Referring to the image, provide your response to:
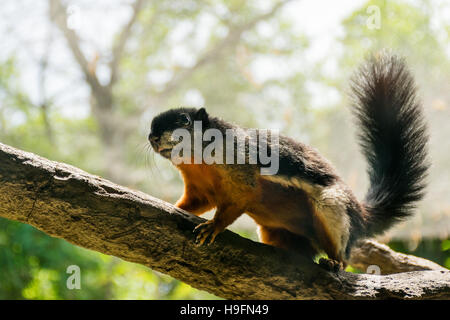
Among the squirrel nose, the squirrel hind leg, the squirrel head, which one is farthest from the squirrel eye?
the squirrel hind leg

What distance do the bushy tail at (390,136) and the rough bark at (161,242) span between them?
662mm

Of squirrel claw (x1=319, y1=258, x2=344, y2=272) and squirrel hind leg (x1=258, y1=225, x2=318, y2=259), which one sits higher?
squirrel hind leg (x1=258, y1=225, x2=318, y2=259)

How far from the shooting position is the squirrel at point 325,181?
2.19 m

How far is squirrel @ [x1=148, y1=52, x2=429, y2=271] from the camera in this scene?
7.17 ft

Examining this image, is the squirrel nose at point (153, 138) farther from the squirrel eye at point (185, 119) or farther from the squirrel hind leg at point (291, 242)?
the squirrel hind leg at point (291, 242)

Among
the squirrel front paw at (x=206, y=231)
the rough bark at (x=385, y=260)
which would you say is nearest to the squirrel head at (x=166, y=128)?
the squirrel front paw at (x=206, y=231)

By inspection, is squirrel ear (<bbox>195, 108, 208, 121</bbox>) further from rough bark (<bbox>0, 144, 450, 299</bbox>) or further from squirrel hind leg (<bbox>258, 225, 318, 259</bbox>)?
squirrel hind leg (<bbox>258, 225, 318, 259</bbox>)

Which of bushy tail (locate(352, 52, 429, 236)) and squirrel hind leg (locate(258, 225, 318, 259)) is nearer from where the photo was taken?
squirrel hind leg (locate(258, 225, 318, 259))

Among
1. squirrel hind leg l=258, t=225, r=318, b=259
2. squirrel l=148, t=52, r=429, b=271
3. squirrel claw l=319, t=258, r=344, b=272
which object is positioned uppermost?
→ squirrel l=148, t=52, r=429, b=271

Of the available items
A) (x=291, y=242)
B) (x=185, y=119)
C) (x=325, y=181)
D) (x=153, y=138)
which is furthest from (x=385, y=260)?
(x=153, y=138)

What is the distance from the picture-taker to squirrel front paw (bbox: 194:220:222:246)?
1920 millimetres

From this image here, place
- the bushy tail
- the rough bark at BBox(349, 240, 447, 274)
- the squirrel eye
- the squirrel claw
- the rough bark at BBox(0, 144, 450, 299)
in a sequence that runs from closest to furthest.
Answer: the rough bark at BBox(0, 144, 450, 299), the squirrel claw, the squirrel eye, the bushy tail, the rough bark at BBox(349, 240, 447, 274)

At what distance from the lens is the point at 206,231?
6.35ft

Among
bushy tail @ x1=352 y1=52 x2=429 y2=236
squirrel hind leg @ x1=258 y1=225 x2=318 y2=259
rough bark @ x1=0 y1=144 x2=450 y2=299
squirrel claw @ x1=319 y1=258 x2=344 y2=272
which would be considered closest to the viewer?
rough bark @ x1=0 y1=144 x2=450 y2=299
